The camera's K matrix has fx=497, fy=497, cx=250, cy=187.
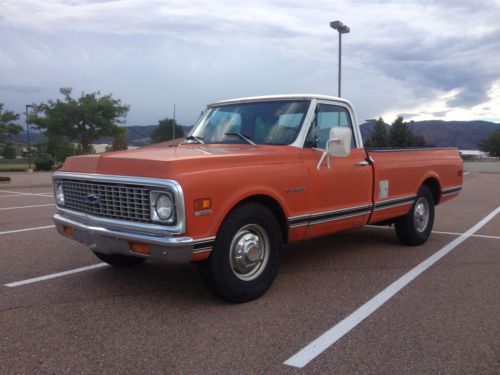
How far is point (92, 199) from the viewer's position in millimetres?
4344

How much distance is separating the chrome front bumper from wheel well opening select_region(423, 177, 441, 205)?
14.1 feet

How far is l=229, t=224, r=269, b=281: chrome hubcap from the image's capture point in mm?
4273

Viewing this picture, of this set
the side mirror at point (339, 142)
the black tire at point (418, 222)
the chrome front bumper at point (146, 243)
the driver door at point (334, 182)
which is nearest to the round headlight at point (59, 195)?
the chrome front bumper at point (146, 243)

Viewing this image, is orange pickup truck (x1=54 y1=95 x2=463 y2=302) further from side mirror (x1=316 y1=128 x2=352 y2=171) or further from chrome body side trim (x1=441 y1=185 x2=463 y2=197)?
chrome body side trim (x1=441 y1=185 x2=463 y2=197)

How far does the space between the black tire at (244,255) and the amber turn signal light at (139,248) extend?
485mm

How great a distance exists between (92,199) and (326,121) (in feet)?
8.63

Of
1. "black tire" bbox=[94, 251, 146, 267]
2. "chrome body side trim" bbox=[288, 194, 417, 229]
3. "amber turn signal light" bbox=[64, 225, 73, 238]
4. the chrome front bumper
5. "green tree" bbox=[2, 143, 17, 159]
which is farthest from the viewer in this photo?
"green tree" bbox=[2, 143, 17, 159]

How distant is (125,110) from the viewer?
4662 centimetres

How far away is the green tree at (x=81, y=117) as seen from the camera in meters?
44.1

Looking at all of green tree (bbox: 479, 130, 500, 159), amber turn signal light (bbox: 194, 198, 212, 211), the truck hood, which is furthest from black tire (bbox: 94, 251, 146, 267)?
green tree (bbox: 479, 130, 500, 159)

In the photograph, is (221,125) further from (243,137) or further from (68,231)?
(68,231)

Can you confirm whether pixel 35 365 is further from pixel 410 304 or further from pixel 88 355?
pixel 410 304

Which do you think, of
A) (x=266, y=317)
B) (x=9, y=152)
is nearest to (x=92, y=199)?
(x=266, y=317)

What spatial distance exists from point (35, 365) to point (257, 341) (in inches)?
58.4
